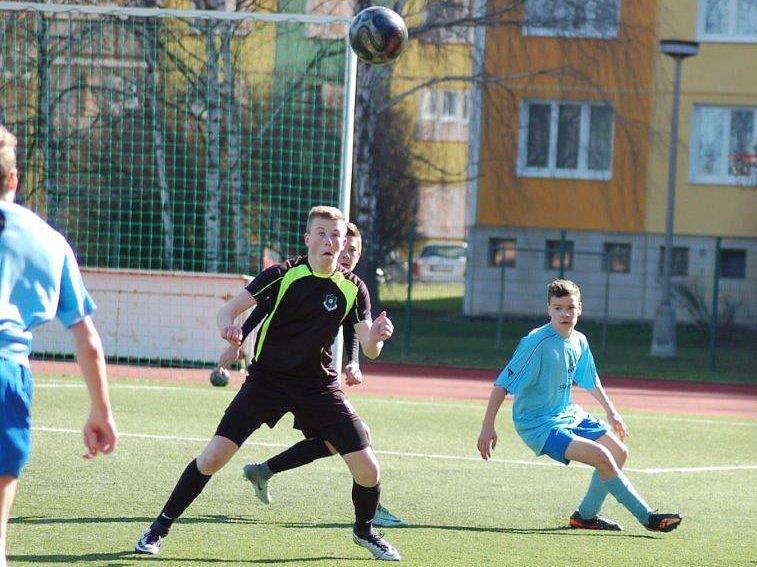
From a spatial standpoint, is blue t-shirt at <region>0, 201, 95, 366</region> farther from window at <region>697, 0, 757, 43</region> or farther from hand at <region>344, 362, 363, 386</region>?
window at <region>697, 0, 757, 43</region>

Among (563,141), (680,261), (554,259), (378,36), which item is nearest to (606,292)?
(554,259)

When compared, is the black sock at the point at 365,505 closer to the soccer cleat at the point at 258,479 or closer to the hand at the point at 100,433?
the soccer cleat at the point at 258,479

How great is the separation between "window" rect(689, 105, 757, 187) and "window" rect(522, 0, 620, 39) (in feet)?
22.5

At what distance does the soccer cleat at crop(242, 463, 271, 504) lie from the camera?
7957 mm

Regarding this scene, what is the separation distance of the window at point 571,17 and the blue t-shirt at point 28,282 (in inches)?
779

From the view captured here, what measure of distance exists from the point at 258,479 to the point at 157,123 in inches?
442

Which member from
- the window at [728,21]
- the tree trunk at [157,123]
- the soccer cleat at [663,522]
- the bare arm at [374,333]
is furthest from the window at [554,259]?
the bare arm at [374,333]

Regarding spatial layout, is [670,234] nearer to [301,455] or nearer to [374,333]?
[301,455]

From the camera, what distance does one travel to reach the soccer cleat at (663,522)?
7.35 meters

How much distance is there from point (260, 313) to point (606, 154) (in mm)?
24030

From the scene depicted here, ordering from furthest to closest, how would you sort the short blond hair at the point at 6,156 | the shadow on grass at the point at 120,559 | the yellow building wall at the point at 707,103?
1. the yellow building wall at the point at 707,103
2. the shadow on grass at the point at 120,559
3. the short blond hair at the point at 6,156

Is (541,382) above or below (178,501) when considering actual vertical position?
above

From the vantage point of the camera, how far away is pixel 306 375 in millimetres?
6715

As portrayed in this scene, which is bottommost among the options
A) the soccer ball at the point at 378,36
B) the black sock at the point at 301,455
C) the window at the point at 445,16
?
the black sock at the point at 301,455
